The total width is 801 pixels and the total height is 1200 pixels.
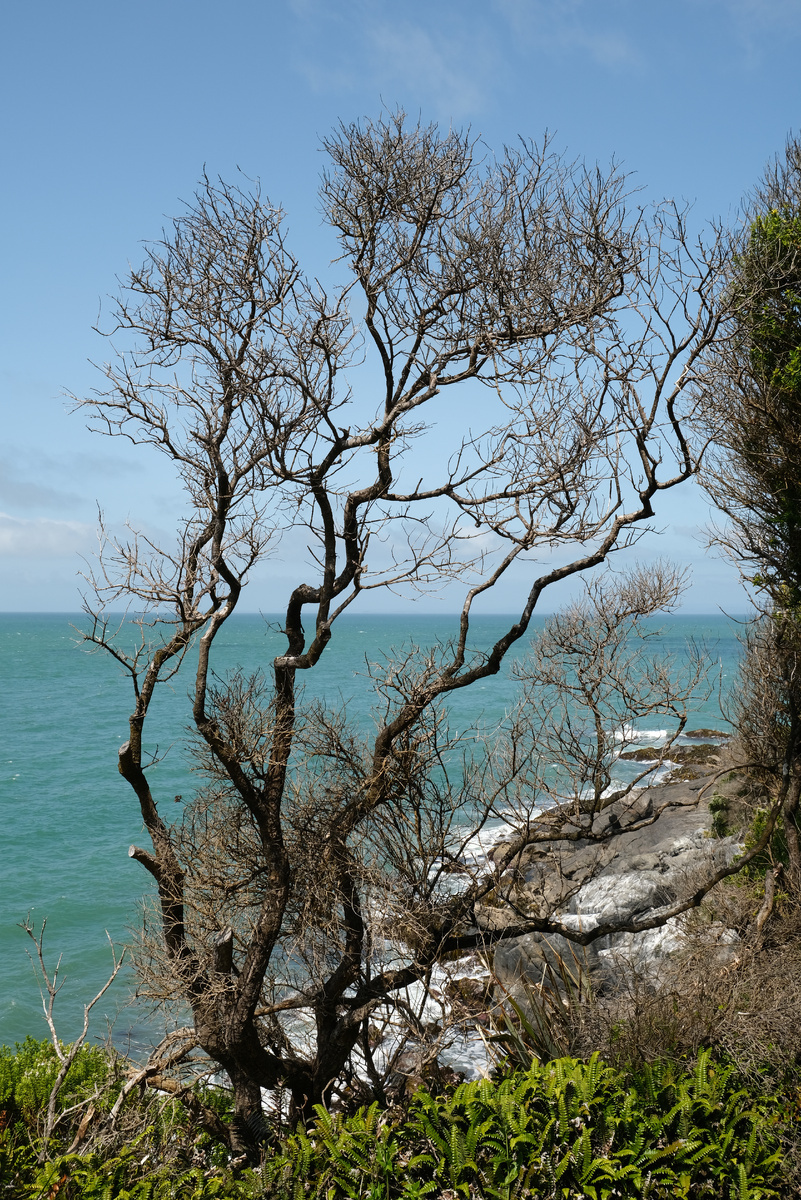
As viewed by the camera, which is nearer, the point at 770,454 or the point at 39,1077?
the point at 39,1077

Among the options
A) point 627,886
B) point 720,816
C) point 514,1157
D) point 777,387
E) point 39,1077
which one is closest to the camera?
point 514,1157

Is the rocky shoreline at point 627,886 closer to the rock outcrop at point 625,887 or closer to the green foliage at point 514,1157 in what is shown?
the rock outcrop at point 625,887

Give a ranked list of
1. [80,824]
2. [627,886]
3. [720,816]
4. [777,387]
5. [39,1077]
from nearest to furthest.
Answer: [39,1077] → [777,387] → [720,816] → [627,886] → [80,824]

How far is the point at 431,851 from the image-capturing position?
9258 mm

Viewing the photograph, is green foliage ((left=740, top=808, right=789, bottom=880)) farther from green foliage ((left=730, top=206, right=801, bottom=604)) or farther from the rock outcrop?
green foliage ((left=730, top=206, right=801, bottom=604))

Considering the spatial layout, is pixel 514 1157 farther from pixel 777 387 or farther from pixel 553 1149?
pixel 777 387

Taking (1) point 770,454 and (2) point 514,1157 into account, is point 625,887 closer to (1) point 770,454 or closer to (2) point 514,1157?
(1) point 770,454

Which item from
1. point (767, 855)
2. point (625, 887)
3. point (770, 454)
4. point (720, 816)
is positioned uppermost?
point (770, 454)

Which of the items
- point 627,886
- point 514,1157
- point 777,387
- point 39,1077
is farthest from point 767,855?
point 39,1077

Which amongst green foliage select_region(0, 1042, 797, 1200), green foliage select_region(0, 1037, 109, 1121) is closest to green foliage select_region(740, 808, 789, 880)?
green foliage select_region(0, 1042, 797, 1200)

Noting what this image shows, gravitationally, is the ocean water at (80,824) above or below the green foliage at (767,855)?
below

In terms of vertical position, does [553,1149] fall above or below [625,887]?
above

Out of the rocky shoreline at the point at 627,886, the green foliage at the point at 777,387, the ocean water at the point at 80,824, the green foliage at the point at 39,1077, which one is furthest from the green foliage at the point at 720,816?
the green foliage at the point at 39,1077

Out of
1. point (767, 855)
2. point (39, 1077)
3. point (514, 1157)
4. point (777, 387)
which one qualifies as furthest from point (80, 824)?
point (514, 1157)
